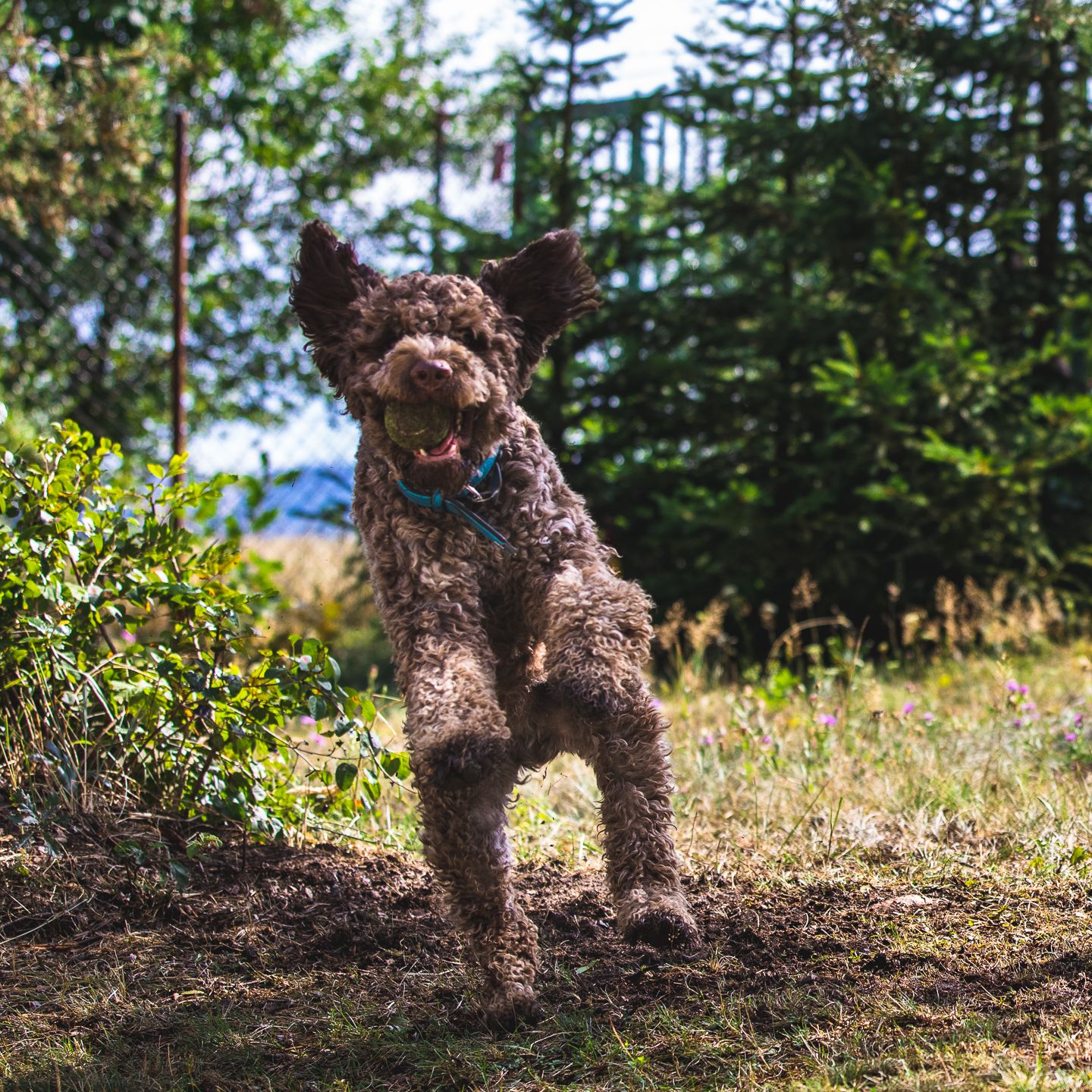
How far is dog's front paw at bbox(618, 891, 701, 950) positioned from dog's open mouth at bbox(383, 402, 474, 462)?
0.94 metres

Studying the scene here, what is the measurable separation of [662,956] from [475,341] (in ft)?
4.81

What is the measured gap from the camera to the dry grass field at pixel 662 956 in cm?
232

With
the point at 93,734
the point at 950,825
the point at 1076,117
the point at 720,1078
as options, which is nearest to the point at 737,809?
the point at 950,825

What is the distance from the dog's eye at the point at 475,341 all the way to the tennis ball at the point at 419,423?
194 mm

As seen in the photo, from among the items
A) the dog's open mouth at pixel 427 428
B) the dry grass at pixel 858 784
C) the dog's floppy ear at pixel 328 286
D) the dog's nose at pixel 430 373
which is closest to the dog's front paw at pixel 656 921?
the dry grass at pixel 858 784

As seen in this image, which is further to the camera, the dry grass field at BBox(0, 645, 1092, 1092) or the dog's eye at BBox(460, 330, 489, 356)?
the dog's eye at BBox(460, 330, 489, 356)

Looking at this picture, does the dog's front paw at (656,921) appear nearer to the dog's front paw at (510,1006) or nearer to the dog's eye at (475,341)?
the dog's front paw at (510,1006)

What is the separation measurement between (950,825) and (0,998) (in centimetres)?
263

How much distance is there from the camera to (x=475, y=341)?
2.50 metres

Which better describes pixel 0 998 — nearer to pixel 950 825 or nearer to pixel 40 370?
pixel 950 825

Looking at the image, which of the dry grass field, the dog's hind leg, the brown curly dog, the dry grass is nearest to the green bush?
the dry grass field

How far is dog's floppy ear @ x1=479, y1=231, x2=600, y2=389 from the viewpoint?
104 inches

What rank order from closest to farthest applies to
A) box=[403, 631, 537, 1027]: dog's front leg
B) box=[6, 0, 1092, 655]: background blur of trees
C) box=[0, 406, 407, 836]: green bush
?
box=[403, 631, 537, 1027]: dog's front leg < box=[0, 406, 407, 836]: green bush < box=[6, 0, 1092, 655]: background blur of trees

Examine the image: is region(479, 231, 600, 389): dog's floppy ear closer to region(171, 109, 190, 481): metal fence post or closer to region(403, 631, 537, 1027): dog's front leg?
region(403, 631, 537, 1027): dog's front leg
